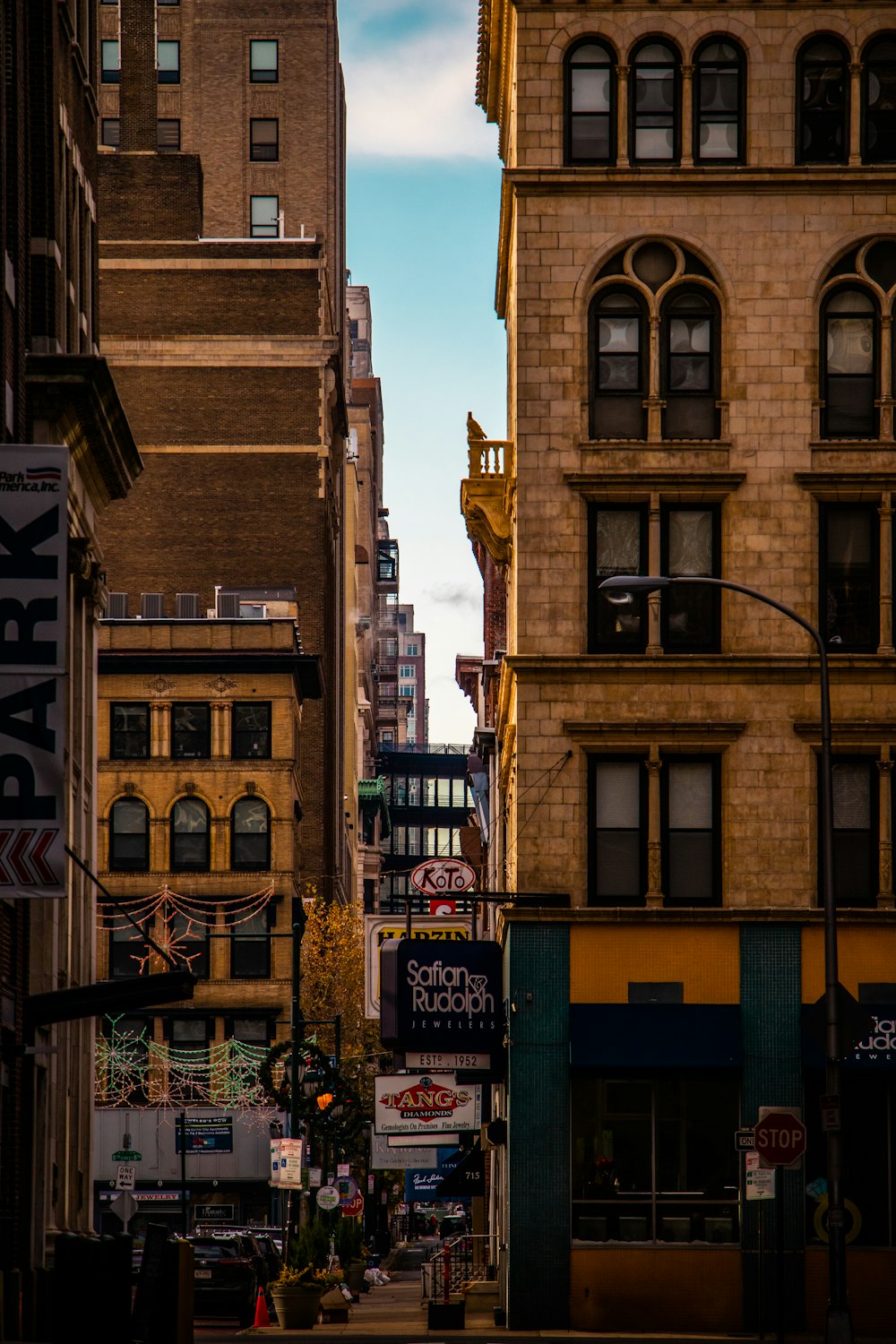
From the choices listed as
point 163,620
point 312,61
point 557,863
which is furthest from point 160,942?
point 312,61

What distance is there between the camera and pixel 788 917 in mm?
34188

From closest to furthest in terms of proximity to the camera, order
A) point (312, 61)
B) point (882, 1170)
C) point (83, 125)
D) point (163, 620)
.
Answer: point (882, 1170) → point (83, 125) → point (163, 620) → point (312, 61)

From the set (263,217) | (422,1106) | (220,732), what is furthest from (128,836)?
(263,217)

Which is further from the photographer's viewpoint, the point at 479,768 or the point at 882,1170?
the point at 479,768

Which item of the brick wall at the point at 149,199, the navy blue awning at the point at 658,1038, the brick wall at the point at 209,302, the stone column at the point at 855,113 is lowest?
the navy blue awning at the point at 658,1038

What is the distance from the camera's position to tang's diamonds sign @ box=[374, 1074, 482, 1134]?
37406 mm

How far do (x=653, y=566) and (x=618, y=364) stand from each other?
3554 mm

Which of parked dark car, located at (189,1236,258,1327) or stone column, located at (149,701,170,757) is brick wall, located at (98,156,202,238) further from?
parked dark car, located at (189,1236,258,1327)

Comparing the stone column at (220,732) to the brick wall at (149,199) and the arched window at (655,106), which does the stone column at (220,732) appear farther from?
the arched window at (655,106)

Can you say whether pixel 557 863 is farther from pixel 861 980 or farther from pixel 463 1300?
pixel 463 1300

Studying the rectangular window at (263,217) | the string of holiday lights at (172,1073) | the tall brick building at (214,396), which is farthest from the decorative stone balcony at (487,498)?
the rectangular window at (263,217)

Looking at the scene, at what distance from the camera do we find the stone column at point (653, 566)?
1389 inches

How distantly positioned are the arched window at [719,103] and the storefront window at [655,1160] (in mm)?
15544

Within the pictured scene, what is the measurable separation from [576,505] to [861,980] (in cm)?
892
